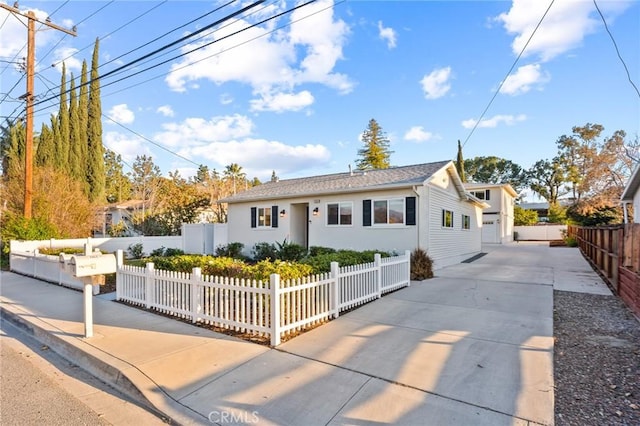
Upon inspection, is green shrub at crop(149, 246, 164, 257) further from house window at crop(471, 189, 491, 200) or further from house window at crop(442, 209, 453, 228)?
house window at crop(471, 189, 491, 200)

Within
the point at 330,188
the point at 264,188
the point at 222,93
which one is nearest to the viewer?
the point at 330,188

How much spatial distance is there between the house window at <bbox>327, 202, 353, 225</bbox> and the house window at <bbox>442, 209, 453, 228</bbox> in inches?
145

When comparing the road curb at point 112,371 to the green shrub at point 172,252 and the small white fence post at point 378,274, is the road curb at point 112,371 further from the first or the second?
the green shrub at point 172,252

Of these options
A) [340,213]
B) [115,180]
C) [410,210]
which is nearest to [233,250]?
[340,213]

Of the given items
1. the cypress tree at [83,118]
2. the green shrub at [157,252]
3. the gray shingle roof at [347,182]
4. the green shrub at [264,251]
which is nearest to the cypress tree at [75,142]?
the cypress tree at [83,118]

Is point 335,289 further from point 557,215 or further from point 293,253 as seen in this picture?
point 557,215

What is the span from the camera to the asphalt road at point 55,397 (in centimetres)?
315

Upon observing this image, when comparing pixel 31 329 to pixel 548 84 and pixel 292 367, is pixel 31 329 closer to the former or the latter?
pixel 292 367

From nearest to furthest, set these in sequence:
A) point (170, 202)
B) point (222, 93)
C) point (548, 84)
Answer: point (548, 84) < point (222, 93) < point (170, 202)

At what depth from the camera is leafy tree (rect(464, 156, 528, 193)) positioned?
5632 centimetres

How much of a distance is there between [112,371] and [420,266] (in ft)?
28.3

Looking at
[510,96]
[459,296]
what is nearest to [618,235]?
[459,296]

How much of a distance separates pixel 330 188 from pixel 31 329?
10.1m

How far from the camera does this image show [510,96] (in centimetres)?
1187
